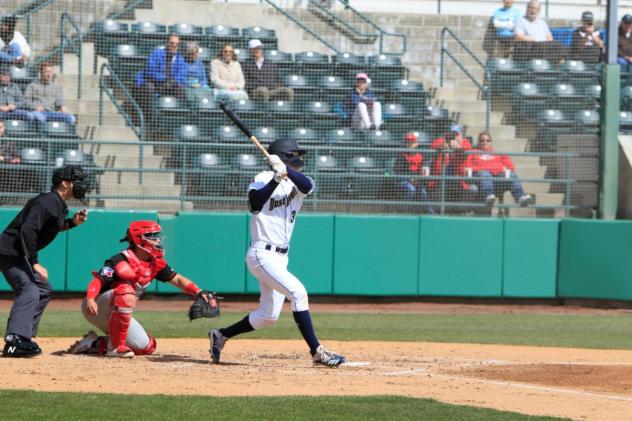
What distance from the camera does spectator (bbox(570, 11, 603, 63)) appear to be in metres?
17.8

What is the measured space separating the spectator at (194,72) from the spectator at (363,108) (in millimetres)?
2170

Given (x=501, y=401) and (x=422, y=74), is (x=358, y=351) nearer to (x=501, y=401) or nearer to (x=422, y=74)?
(x=501, y=401)

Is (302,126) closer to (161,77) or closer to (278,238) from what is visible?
(161,77)

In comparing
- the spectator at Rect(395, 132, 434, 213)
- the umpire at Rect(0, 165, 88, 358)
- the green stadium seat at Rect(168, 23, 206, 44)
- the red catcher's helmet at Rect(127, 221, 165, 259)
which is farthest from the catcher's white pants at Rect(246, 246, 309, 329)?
the green stadium seat at Rect(168, 23, 206, 44)

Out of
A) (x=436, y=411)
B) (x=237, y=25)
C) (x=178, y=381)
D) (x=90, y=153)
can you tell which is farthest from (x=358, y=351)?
(x=237, y=25)

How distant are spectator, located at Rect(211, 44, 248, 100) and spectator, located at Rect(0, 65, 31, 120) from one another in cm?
279

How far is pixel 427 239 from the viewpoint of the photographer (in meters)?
15.8

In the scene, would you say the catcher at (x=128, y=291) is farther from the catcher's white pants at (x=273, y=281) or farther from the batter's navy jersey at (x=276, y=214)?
the batter's navy jersey at (x=276, y=214)

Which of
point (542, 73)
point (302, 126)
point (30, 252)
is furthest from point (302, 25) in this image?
point (30, 252)

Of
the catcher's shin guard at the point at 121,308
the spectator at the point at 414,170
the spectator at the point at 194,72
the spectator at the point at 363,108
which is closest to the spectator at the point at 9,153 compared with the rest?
the spectator at the point at 194,72

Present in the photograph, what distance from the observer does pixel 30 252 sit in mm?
8703

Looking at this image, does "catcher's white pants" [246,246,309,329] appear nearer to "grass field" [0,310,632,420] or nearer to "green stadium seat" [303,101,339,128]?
"grass field" [0,310,632,420]

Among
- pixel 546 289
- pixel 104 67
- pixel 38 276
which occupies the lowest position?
pixel 546 289

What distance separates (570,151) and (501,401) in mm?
10048
